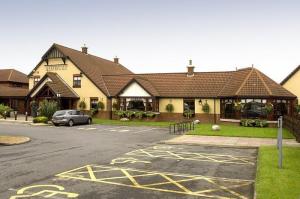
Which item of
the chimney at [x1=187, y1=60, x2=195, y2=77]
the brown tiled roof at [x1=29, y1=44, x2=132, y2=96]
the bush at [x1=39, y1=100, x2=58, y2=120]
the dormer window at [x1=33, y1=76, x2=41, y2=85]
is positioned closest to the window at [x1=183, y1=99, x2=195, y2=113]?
the chimney at [x1=187, y1=60, x2=195, y2=77]

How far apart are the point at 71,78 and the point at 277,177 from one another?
3549 cm

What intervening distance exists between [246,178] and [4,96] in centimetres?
4313

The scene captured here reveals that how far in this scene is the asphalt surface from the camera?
952 cm

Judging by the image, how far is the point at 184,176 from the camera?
11.6 m

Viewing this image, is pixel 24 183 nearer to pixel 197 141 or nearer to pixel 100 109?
pixel 197 141

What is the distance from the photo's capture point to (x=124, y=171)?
12266 mm

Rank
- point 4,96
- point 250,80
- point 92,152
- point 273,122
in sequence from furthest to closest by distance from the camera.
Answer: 1. point 4,96
2. point 250,80
3. point 273,122
4. point 92,152

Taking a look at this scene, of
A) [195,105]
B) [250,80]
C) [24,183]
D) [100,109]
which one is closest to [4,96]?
[100,109]

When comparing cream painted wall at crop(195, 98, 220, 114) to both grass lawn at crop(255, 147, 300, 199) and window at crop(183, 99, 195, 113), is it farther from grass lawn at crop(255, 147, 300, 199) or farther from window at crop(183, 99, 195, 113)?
grass lawn at crop(255, 147, 300, 199)

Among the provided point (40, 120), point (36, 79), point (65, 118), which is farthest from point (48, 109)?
point (36, 79)

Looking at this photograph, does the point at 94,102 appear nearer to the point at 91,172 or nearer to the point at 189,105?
the point at 189,105

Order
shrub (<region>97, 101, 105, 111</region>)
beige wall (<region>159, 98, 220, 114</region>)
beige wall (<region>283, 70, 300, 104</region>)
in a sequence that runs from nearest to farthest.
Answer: beige wall (<region>159, 98, 220, 114</region>), beige wall (<region>283, 70, 300, 104</region>), shrub (<region>97, 101, 105, 111</region>)

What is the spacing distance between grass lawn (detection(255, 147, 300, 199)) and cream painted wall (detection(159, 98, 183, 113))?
2267cm

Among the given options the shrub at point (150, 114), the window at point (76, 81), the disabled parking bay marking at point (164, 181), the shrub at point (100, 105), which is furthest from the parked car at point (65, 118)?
the disabled parking bay marking at point (164, 181)
